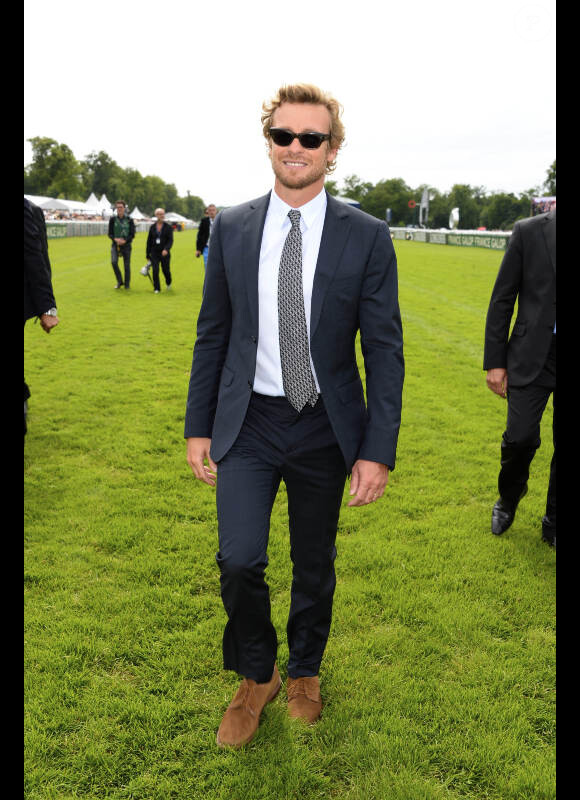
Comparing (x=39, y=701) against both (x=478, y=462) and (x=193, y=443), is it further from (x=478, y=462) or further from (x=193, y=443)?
(x=478, y=462)

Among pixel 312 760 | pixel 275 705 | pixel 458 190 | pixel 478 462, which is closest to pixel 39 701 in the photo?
pixel 275 705

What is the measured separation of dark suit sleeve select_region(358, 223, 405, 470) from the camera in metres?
2.65

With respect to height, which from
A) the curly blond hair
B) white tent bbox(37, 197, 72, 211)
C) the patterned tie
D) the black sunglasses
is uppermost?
white tent bbox(37, 197, 72, 211)

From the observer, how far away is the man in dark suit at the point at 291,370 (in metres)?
2.64

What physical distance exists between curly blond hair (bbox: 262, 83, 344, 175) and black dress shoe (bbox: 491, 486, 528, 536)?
308 cm

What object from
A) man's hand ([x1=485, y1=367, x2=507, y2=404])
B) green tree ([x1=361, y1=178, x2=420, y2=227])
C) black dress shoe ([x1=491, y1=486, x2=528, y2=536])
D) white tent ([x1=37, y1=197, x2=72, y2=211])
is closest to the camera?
man's hand ([x1=485, y1=367, x2=507, y2=404])

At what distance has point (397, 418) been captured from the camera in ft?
8.91

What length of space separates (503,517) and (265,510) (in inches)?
109

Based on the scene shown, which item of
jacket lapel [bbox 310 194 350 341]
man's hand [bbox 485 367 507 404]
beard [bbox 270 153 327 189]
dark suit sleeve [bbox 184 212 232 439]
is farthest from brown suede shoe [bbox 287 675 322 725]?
man's hand [bbox 485 367 507 404]

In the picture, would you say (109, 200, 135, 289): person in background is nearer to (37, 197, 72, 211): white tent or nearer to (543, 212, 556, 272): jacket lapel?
(543, 212, 556, 272): jacket lapel

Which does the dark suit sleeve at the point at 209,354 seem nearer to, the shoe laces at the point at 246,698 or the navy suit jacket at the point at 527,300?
the shoe laces at the point at 246,698

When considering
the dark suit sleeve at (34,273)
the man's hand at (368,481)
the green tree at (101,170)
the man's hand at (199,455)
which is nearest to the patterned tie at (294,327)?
the man's hand at (368,481)

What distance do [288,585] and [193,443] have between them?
156 centimetres

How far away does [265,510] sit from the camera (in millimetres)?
2734
